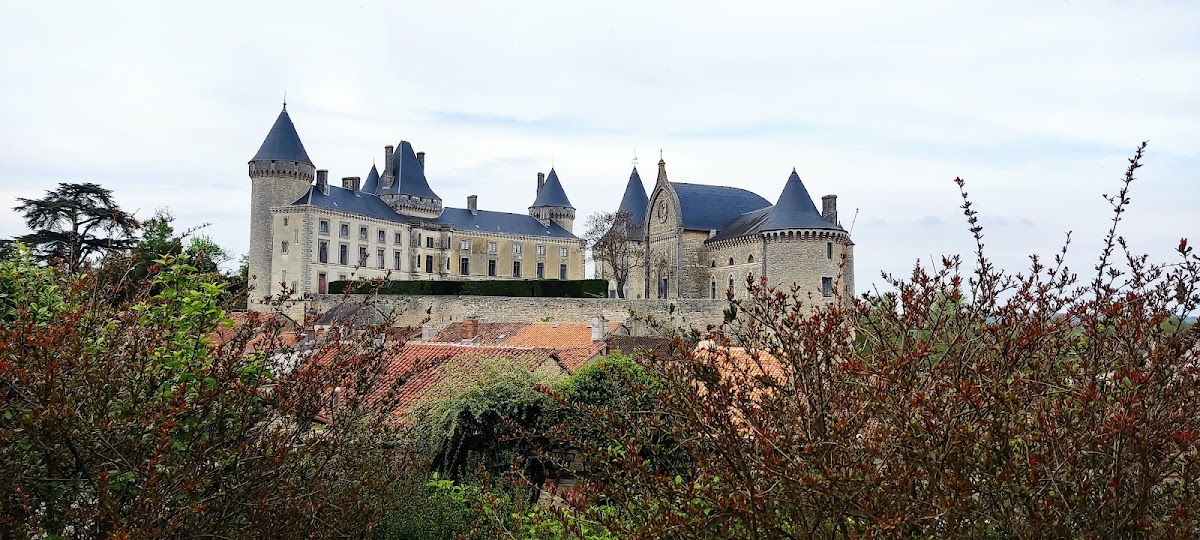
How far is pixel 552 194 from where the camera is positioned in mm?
69062

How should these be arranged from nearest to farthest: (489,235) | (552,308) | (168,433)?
1. (168,433)
2. (552,308)
3. (489,235)

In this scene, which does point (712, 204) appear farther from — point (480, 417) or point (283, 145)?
point (480, 417)

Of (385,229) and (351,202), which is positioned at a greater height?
(351,202)

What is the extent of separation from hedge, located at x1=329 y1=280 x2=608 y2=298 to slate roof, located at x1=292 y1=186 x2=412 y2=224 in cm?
502

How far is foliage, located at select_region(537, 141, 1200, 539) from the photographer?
3.59 meters

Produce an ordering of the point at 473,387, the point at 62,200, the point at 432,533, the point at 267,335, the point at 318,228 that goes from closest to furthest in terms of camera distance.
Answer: the point at 267,335 → the point at 432,533 → the point at 473,387 → the point at 62,200 → the point at 318,228

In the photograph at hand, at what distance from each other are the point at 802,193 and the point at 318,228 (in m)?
24.9

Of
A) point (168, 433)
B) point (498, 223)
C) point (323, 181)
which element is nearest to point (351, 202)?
point (323, 181)

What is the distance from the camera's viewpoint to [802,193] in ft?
140

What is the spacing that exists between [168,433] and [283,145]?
50.2 meters

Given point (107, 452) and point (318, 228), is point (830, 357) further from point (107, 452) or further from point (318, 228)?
point (318, 228)

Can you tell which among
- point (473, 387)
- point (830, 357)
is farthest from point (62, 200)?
point (830, 357)

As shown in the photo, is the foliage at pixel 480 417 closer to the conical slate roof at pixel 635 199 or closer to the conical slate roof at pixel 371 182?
the conical slate roof at pixel 635 199

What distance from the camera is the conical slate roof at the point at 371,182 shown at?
61237 millimetres
